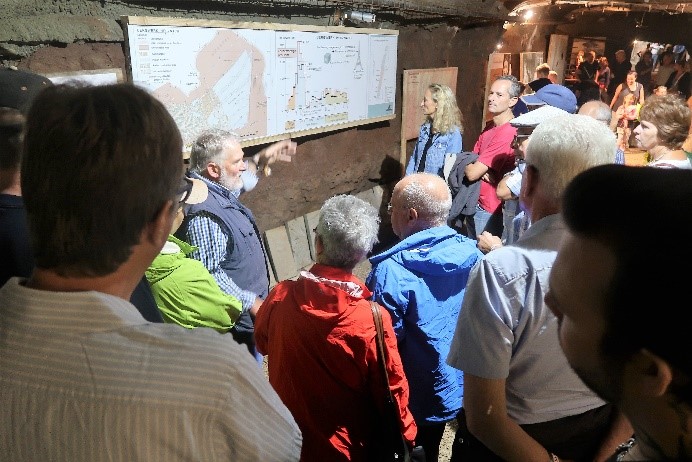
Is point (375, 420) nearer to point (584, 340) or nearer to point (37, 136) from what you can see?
point (584, 340)

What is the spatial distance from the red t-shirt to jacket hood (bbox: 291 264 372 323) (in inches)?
100

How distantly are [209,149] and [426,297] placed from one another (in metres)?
1.52

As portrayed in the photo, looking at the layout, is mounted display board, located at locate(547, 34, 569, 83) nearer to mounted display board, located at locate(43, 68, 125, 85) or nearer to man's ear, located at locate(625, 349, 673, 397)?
mounted display board, located at locate(43, 68, 125, 85)

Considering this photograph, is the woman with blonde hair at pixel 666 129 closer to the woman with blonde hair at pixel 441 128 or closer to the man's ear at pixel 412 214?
the woman with blonde hair at pixel 441 128

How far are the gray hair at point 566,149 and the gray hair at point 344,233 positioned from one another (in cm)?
72

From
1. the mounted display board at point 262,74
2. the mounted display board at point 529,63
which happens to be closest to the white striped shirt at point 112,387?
the mounted display board at point 262,74

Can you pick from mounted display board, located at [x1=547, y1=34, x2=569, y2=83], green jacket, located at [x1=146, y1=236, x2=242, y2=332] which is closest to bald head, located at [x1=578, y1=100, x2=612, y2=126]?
green jacket, located at [x1=146, y1=236, x2=242, y2=332]

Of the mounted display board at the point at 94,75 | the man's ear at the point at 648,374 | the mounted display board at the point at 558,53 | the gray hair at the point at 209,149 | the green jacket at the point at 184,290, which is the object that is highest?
the mounted display board at the point at 558,53

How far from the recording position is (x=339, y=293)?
1791 mm

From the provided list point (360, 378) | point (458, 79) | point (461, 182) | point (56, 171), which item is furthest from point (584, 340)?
point (458, 79)

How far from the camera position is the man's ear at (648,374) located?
0.64 metres

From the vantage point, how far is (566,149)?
138 cm

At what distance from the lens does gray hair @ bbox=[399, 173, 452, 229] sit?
2.22m

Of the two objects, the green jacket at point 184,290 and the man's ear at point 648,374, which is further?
the green jacket at point 184,290
